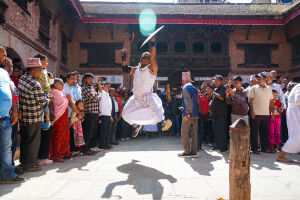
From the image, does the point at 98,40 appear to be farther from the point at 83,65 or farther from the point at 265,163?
the point at 265,163

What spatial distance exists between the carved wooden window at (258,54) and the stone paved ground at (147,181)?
12630mm

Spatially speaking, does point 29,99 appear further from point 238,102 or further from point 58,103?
point 238,102

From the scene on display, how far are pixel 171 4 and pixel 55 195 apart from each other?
1852 cm

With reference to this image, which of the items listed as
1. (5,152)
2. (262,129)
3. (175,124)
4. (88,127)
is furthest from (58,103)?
(175,124)

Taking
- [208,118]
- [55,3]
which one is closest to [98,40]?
→ [55,3]

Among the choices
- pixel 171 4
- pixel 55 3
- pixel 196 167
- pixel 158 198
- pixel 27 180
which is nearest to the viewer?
pixel 158 198

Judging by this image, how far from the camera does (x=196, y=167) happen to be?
406cm

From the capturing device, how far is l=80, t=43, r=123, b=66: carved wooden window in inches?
601

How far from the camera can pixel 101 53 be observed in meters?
15.5

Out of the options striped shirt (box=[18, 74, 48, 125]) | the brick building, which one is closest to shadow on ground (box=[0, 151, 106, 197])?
striped shirt (box=[18, 74, 48, 125])

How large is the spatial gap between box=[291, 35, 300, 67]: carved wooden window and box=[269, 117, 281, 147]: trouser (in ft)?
34.5

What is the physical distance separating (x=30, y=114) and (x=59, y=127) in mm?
1038

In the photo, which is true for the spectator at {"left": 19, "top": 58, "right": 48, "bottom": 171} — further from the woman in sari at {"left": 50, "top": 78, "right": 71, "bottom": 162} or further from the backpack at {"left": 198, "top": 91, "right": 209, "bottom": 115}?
the backpack at {"left": 198, "top": 91, "right": 209, "bottom": 115}

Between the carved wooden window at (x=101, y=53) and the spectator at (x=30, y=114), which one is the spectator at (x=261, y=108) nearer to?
the spectator at (x=30, y=114)
